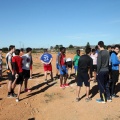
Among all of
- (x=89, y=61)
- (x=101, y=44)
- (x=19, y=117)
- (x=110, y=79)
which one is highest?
(x=101, y=44)

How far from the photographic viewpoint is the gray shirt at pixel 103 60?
768 centimetres

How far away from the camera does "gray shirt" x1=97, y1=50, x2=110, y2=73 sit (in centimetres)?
768

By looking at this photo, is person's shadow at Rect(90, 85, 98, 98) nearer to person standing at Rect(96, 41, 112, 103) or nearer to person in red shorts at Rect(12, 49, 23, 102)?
person standing at Rect(96, 41, 112, 103)

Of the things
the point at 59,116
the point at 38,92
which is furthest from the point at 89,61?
the point at 38,92

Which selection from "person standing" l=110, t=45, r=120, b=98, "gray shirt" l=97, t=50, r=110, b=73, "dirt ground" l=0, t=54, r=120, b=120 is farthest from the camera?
"person standing" l=110, t=45, r=120, b=98

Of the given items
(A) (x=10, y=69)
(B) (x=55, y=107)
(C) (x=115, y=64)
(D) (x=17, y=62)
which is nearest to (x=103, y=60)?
(C) (x=115, y=64)

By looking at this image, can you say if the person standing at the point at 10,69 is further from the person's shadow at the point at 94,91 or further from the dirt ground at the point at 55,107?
the person's shadow at the point at 94,91

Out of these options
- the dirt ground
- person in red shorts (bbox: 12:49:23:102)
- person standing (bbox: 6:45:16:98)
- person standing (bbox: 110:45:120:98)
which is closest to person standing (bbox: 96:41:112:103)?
the dirt ground

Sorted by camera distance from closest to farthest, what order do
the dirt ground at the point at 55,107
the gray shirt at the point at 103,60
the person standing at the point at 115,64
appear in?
the dirt ground at the point at 55,107 → the gray shirt at the point at 103,60 → the person standing at the point at 115,64

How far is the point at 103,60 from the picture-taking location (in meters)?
7.72

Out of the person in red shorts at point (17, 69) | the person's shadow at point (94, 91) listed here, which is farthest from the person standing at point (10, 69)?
the person's shadow at point (94, 91)

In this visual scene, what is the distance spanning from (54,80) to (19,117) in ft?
18.9

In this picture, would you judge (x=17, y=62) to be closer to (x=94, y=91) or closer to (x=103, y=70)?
(x=103, y=70)

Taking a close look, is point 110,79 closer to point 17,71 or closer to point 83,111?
point 83,111
